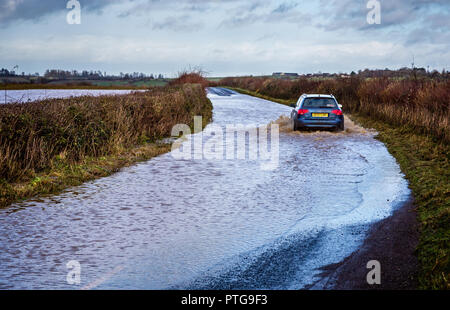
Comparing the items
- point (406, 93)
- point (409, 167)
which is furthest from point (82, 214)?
point (406, 93)

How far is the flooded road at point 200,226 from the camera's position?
6.07 meters

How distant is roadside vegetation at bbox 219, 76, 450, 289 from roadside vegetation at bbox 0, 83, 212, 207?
797cm

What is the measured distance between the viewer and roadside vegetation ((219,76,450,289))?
6.58 meters

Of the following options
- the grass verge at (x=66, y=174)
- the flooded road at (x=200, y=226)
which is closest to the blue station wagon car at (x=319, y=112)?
the flooded road at (x=200, y=226)

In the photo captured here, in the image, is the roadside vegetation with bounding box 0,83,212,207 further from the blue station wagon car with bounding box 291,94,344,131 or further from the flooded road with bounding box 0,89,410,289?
the blue station wagon car with bounding box 291,94,344,131

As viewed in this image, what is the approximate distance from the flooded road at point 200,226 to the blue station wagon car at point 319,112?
287 inches

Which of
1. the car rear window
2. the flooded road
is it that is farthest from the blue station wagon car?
the flooded road

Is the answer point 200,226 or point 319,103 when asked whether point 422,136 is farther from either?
point 200,226

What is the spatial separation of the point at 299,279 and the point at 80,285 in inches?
104

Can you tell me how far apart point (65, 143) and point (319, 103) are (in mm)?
11737

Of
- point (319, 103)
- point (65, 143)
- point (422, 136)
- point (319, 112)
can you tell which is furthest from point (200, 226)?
point (319, 103)

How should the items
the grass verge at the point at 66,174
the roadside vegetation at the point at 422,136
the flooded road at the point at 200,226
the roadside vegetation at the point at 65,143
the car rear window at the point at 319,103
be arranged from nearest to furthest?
the flooded road at the point at 200,226
the roadside vegetation at the point at 422,136
the grass verge at the point at 66,174
the roadside vegetation at the point at 65,143
the car rear window at the point at 319,103

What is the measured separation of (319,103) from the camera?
21.2 m

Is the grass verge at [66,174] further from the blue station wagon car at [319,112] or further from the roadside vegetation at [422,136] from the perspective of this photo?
the roadside vegetation at [422,136]
